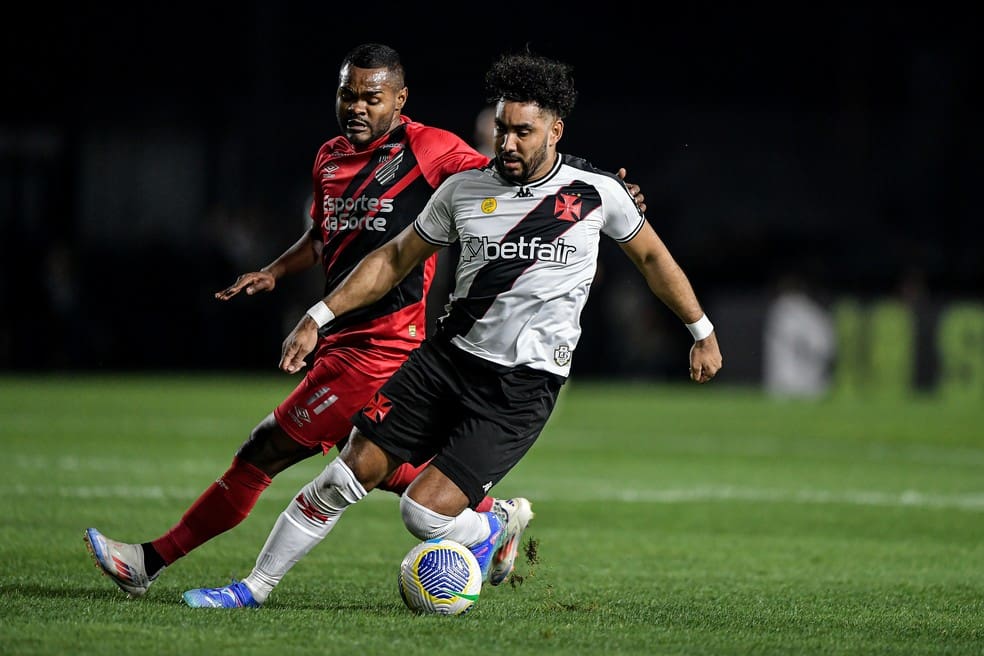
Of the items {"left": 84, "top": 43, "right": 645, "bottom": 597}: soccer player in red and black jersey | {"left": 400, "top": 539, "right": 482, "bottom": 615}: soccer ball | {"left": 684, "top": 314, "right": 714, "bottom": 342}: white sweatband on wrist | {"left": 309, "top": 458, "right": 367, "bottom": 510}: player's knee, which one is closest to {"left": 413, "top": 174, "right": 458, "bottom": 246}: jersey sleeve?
{"left": 84, "top": 43, "right": 645, "bottom": 597}: soccer player in red and black jersey

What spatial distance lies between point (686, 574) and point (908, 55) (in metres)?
26.5

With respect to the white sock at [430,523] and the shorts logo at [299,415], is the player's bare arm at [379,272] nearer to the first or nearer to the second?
the shorts logo at [299,415]

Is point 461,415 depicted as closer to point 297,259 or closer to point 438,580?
point 438,580

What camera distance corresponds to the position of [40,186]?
26984 mm

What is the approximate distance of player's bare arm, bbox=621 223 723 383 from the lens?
18.9 feet

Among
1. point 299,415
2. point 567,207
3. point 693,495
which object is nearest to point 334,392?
point 299,415

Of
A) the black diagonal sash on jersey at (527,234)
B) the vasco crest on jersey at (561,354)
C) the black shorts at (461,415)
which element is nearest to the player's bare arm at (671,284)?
the black diagonal sash on jersey at (527,234)

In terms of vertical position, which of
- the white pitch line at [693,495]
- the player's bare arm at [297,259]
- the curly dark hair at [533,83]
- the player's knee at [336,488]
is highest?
the curly dark hair at [533,83]

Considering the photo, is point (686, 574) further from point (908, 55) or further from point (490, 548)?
point (908, 55)

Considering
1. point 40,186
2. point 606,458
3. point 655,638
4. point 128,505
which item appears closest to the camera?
point 655,638

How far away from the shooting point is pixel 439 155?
20.7ft

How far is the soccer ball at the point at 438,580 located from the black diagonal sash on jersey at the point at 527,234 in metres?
0.85

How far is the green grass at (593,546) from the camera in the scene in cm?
511

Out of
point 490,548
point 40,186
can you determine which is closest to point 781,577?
point 490,548
